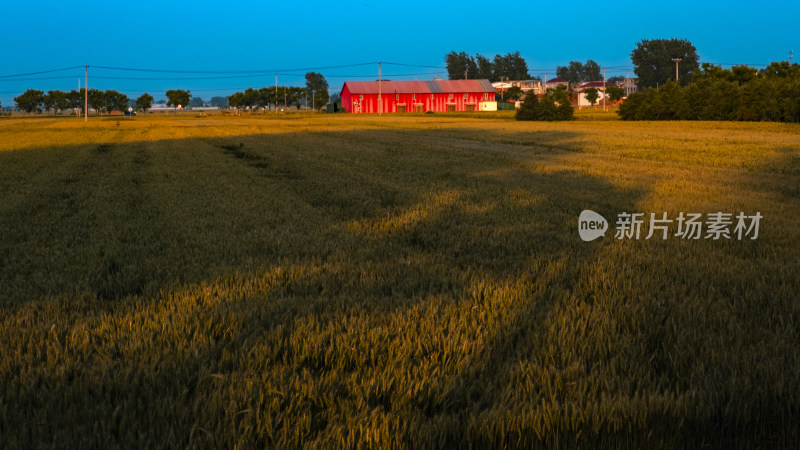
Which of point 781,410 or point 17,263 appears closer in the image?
point 781,410

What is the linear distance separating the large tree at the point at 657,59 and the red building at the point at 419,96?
54.3 m

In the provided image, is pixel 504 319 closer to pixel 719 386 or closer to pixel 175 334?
pixel 719 386

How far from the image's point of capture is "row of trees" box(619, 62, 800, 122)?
36.4 metres

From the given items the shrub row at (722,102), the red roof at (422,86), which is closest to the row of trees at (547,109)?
the shrub row at (722,102)

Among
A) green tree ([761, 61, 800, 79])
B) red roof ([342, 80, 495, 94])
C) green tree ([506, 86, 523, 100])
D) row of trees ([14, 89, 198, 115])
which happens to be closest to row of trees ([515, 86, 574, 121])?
green tree ([761, 61, 800, 79])

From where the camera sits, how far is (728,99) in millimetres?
40219

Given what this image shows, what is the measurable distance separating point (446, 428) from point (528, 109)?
173 feet

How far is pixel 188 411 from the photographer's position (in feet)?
7.77

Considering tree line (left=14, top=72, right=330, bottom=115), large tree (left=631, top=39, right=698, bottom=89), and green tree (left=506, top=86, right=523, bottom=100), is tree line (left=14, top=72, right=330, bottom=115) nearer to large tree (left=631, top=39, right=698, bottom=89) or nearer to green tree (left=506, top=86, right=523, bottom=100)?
green tree (left=506, top=86, right=523, bottom=100)

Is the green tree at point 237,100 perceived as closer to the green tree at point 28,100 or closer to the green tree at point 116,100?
the green tree at point 116,100

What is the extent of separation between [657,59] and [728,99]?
4745 inches

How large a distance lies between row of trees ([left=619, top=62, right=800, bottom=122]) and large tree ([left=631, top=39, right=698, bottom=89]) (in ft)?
339

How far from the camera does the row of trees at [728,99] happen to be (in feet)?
120


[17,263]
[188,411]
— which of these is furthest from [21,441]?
[17,263]
